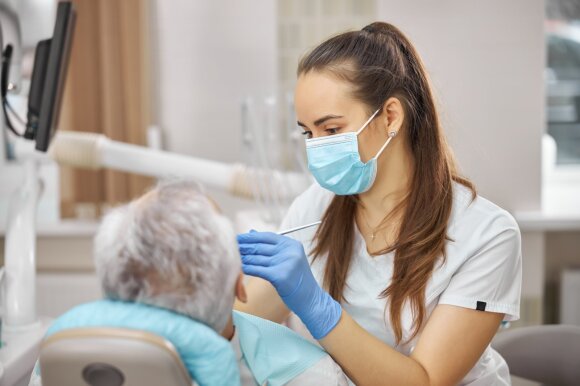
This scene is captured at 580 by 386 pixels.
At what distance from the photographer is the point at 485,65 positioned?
2561 mm

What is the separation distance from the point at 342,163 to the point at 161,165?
0.99m

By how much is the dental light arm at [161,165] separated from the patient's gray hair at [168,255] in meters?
1.27

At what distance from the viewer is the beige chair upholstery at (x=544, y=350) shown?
1712mm

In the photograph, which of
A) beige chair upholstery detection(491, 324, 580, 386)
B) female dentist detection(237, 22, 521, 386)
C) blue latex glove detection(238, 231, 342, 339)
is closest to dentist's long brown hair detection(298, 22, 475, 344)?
female dentist detection(237, 22, 521, 386)

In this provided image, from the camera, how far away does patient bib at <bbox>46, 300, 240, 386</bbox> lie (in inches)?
32.7

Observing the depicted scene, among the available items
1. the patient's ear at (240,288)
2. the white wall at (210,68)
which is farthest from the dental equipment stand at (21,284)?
the white wall at (210,68)

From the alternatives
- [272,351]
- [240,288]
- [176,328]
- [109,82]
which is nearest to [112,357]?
[176,328]

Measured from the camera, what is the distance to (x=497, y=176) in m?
2.61

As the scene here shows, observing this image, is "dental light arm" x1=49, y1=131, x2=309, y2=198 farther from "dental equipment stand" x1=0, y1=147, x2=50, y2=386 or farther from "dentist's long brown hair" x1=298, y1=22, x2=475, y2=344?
"dentist's long brown hair" x1=298, y1=22, x2=475, y2=344

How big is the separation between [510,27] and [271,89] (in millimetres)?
840

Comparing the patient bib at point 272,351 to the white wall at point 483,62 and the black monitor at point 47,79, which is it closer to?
the black monitor at point 47,79

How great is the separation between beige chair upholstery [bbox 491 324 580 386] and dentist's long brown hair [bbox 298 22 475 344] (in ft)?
1.57

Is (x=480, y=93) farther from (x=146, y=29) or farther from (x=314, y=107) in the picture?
(x=314, y=107)

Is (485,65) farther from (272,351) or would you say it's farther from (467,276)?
(272,351)
